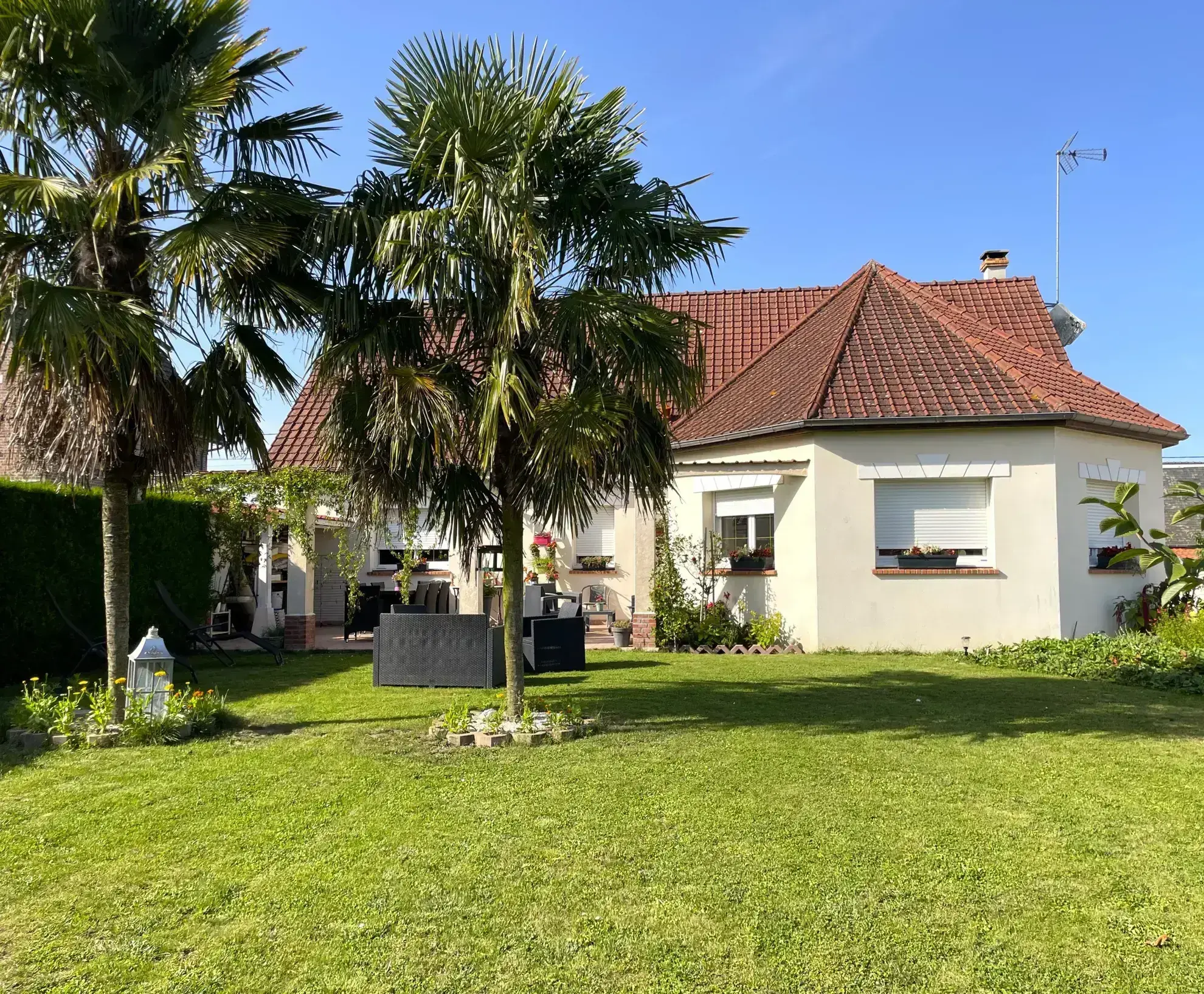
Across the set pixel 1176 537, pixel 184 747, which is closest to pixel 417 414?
pixel 184 747

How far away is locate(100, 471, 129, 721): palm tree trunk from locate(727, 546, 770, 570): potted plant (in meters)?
9.56

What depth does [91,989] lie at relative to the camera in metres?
3.31

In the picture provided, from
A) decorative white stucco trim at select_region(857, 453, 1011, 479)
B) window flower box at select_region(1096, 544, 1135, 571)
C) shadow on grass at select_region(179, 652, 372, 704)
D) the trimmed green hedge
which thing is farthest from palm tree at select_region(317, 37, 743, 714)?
window flower box at select_region(1096, 544, 1135, 571)

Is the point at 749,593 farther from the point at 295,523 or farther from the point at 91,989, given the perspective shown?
the point at 91,989

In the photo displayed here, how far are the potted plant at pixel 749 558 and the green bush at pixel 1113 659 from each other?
3.42 m

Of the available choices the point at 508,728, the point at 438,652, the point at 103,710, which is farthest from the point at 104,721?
the point at 438,652

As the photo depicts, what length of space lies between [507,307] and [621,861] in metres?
4.26

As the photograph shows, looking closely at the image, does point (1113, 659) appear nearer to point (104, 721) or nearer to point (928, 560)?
point (928, 560)

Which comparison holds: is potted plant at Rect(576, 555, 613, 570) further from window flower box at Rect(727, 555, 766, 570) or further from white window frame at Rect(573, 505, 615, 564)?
window flower box at Rect(727, 555, 766, 570)

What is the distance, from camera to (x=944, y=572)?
13.2 metres

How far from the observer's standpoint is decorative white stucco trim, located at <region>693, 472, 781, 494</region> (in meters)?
13.7

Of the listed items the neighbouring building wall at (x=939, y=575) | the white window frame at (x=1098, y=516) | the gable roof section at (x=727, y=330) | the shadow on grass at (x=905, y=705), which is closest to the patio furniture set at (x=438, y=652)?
the shadow on grass at (x=905, y=705)

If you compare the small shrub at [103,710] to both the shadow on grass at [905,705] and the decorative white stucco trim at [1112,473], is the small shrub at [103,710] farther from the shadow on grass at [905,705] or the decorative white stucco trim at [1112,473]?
the decorative white stucco trim at [1112,473]

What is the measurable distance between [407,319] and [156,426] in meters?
2.18
